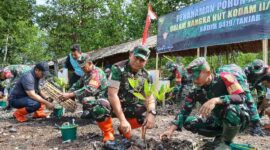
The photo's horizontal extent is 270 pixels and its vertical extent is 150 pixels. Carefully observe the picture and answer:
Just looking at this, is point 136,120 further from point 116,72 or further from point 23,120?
point 23,120

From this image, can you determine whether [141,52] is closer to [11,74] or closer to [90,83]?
[90,83]

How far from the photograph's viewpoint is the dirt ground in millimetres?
3740

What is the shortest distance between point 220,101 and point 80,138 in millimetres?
2166

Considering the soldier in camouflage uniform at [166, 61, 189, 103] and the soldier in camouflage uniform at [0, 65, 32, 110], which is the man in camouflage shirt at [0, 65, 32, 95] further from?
the soldier in camouflage uniform at [166, 61, 189, 103]

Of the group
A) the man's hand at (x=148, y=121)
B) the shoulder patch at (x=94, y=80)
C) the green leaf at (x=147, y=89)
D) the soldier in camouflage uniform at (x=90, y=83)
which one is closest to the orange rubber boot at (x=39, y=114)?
the soldier in camouflage uniform at (x=90, y=83)

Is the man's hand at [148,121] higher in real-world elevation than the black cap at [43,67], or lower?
lower

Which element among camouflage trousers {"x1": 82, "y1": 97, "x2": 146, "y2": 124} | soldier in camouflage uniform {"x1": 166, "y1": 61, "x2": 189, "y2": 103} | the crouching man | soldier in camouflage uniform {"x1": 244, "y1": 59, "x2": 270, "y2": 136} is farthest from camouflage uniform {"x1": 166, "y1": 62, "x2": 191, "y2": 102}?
camouflage trousers {"x1": 82, "y1": 97, "x2": 146, "y2": 124}

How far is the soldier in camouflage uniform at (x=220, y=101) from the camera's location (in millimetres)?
3072

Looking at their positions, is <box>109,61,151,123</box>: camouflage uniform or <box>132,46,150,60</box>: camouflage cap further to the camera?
<box>109,61,151,123</box>: camouflage uniform

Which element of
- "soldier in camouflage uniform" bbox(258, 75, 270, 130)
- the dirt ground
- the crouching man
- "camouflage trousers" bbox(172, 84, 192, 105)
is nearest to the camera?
the dirt ground

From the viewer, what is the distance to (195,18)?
8250 mm

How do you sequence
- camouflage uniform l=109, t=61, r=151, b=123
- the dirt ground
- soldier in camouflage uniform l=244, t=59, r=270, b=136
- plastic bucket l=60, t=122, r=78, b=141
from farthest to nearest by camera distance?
soldier in camouflage uniform l=244, t=59, r=270, b=136 < plastic bucket l=60, t=122, r=78, b=141 < camouflage uniform l=109, t=61, r=151, b=123 < the dirt ground

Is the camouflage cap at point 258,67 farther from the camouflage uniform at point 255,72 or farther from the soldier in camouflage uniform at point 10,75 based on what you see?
the soldier in camouflage uniform at point 10,75

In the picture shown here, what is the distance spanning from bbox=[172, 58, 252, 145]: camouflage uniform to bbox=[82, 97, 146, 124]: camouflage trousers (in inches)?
28.3
